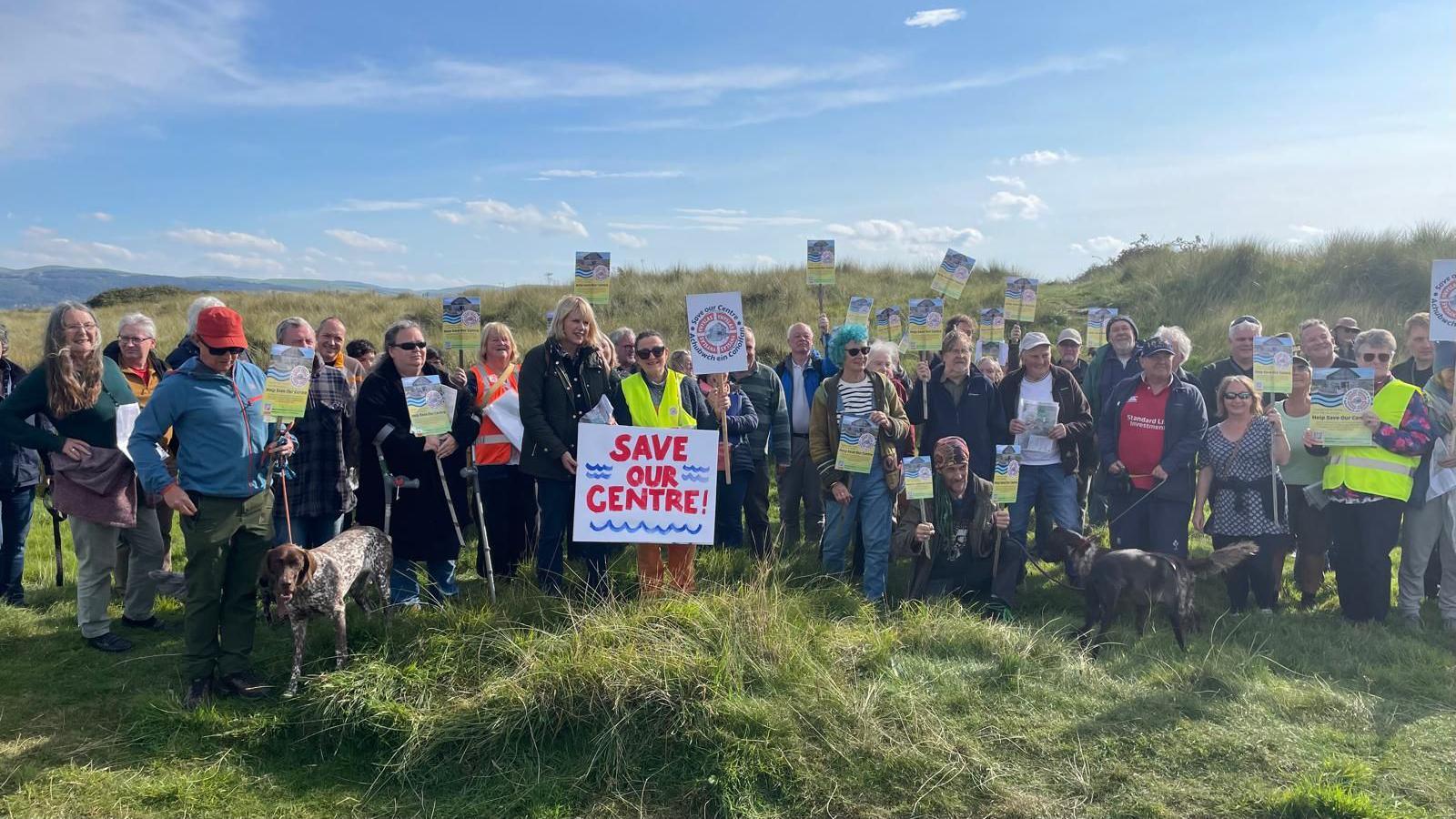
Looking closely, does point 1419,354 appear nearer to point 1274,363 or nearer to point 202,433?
point 1274,363

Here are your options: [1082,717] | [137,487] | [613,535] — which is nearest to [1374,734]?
[1082,717]

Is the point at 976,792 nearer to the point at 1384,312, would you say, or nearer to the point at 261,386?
the point at 261,386

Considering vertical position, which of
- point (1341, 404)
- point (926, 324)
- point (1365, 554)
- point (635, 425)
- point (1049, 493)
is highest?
point (926, 324)

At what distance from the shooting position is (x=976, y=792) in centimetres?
405

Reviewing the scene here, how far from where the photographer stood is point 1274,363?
6.45m

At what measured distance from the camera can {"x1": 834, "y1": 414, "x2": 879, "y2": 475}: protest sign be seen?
6051 millimetres

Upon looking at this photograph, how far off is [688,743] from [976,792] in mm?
1392

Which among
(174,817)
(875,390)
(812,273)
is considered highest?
(812,273)

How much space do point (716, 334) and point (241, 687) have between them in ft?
12.1

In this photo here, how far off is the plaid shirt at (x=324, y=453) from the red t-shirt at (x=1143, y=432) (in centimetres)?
572

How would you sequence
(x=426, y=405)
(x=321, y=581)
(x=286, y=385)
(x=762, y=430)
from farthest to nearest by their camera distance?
(x=762, y=430) < (x=426, y=405) < (x=286, y=385) < (x=321, y=581)

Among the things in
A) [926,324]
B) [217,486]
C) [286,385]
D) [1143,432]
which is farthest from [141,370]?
[1143,432]

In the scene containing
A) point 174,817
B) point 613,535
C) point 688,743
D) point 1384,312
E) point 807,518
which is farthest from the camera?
point 1384,312

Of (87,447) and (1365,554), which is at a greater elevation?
(87,447)
